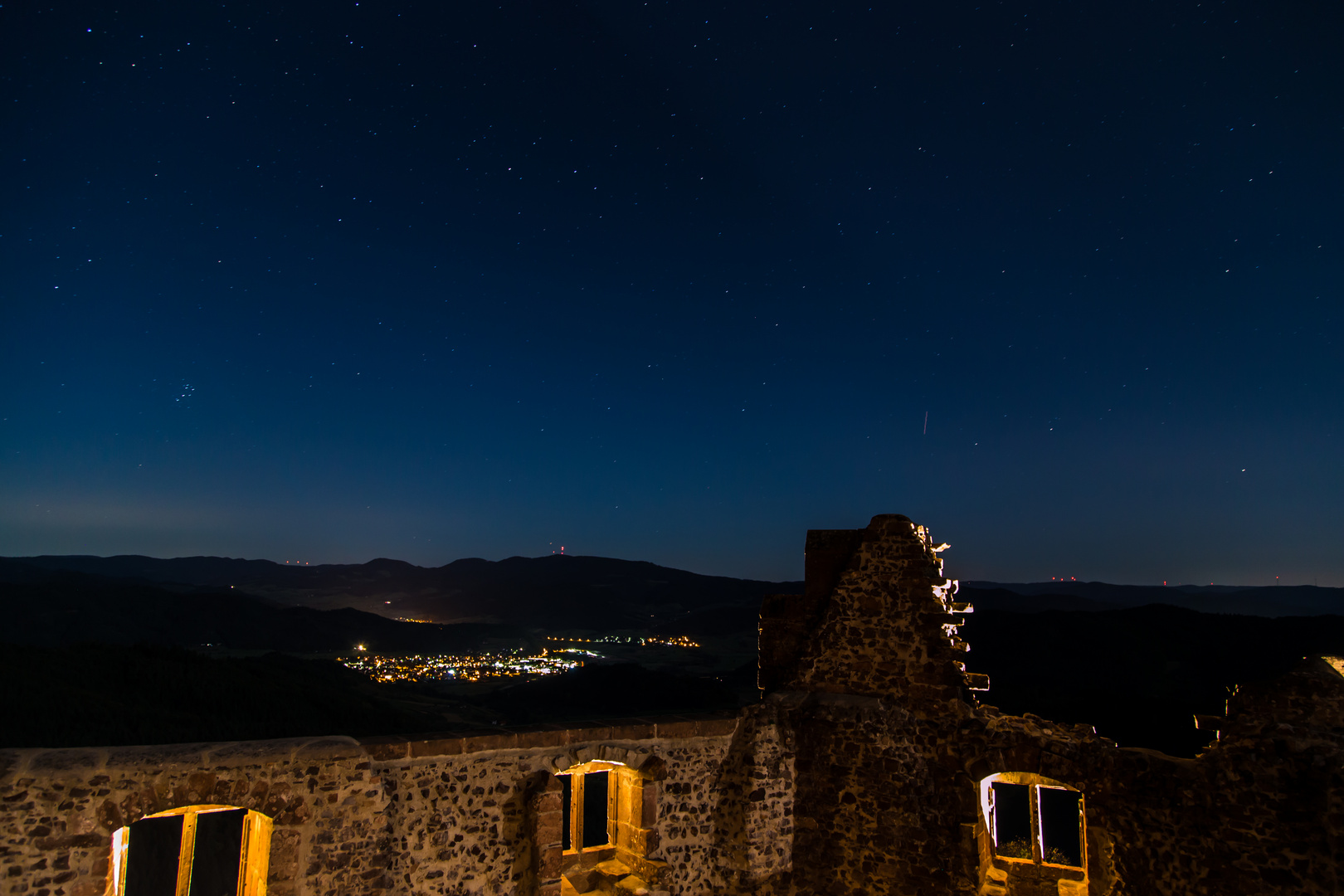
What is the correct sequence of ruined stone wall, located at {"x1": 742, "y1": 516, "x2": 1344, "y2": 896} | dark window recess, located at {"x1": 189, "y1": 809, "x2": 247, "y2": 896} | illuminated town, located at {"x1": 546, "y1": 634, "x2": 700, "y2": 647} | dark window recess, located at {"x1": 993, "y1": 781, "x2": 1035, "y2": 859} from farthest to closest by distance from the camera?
1. illuminated town, located at {"x1": 546, "y1": 634, "x2": 700, "y2": 647}
2. dark window recess, located at {"x1": 993, "y1": 781, "x2": 1035, "y2": 859}
3. dark window recess, located at {"x1": 189, "y1": 809, "x2": 247, "y2": 896}
4. ruined stone wall, located at {"x1": 742, "y1": 516, "x2": 1344, "y2": 896}

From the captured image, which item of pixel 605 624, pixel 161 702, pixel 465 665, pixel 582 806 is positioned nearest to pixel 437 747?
pixel 582 806

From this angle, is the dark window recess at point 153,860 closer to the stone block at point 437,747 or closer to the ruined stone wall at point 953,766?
the stone block at point 437,747

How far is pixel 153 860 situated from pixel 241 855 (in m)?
16.2

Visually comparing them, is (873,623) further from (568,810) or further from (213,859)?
(213,859)

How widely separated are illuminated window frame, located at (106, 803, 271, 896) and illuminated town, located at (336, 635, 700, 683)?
5624 centimetres

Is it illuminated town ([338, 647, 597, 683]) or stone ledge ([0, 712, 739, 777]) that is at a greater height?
stone ledge ([0, 712, 739, 777])

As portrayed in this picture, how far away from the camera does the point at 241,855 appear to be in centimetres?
693

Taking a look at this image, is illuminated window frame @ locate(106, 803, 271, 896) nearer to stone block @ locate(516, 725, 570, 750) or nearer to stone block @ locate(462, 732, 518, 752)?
stone block @ locate(462, 732, 518, 752)

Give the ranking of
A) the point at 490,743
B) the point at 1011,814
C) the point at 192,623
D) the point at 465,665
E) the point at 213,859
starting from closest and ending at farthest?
the point at 490,743, the point at 213,859, the point at 1011,814, the point at 465,665, the point at 192,623

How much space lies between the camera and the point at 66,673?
29.3 meters

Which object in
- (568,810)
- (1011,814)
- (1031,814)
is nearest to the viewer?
(1031,814)

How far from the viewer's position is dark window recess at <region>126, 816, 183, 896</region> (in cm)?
1830

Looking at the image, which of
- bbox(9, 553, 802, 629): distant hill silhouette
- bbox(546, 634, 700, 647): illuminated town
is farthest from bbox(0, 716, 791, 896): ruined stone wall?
bbox(9, 553, 802, 629): distant hill silhouette

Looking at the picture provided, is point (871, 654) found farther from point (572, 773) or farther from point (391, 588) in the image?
point (391, 588)
